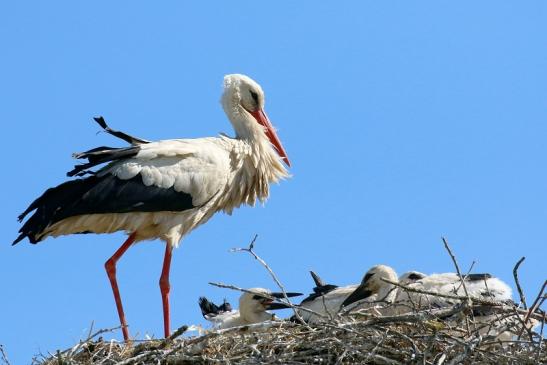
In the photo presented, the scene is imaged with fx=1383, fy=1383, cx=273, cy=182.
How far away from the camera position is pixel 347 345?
6.69 meters

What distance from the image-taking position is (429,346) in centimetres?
655

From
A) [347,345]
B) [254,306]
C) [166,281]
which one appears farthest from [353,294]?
[347,345]

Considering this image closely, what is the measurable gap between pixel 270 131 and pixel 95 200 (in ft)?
5.41

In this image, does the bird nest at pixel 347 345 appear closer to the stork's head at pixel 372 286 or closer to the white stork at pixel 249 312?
the stork's head at pixel 372 286

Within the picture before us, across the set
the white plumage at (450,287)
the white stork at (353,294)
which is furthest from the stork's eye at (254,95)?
the white plumage at (450,287)

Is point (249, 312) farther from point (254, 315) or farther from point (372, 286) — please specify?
point (372, 286)

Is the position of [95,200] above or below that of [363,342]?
above

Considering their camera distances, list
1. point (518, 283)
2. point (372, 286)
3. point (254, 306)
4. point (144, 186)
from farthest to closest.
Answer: point (254, 306), point (144, 186), point (372, 286), point (518, 283)

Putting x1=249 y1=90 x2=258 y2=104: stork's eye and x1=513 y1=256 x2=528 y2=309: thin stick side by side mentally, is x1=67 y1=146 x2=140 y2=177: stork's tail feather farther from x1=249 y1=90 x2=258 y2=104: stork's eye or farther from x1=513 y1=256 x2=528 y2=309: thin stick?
x1=513 y1=256 x2=528 y2=309: thin stick

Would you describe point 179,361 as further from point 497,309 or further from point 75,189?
point 75,189

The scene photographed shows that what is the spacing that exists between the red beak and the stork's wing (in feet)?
2.56

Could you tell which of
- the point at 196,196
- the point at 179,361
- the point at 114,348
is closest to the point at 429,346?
the point at 179,361

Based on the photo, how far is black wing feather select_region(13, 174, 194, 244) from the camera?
8.76m

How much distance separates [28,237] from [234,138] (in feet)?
5.39
